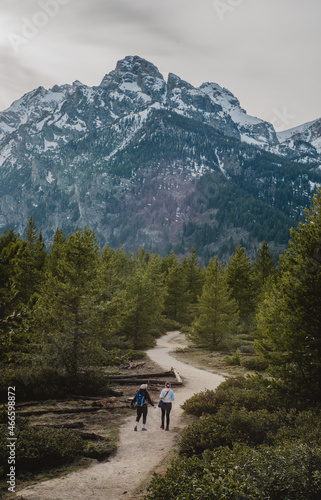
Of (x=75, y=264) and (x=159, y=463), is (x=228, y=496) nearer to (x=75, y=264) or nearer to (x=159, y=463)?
(x=159, y=463)

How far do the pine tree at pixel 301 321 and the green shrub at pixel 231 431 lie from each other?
74.3 inches

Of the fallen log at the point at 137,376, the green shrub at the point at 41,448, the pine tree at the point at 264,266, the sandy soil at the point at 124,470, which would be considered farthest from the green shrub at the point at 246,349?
the green shrub at the point at 41,448

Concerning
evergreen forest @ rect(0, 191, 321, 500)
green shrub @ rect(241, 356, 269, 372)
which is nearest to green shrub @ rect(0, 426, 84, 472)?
evergreen forest @ rect(0, 191, 321, 500)

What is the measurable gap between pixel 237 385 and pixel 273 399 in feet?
13.9

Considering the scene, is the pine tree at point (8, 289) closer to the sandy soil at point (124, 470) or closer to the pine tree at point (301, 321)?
the sandy soil at point (124, 470)

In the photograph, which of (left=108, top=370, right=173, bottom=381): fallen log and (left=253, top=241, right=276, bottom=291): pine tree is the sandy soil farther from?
(left=253, top=241, right=276, bottom=291): pine tree

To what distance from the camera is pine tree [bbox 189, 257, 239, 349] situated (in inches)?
1280

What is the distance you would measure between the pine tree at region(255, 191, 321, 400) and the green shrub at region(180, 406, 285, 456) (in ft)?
6.20

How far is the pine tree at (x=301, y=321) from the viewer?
13.0 meters

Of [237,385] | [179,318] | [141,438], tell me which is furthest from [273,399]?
[179,318]

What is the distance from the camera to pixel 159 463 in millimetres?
10492

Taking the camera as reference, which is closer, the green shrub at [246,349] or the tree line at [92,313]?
the tree line at [92,313]

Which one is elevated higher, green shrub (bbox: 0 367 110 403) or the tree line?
the tree line

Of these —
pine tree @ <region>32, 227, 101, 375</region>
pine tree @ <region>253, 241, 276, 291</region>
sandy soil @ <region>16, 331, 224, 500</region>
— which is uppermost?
pine tree @ <region>253, 241, 276, 291</region>
